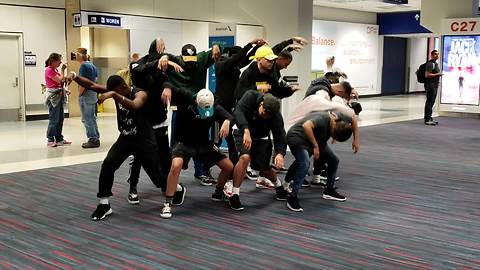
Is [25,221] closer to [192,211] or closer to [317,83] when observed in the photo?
[192,211]

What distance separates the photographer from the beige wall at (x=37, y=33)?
12.7 metres

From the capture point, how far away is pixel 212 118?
4887 mm

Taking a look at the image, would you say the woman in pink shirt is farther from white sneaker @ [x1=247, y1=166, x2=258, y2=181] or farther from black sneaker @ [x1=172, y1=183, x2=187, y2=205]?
black sneaker @ [x1=172, y1=183, x2=187, y2=205]

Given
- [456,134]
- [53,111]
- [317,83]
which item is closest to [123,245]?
[317,83]

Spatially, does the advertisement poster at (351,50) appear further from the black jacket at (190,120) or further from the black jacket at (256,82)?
the black jacket at (190,120)

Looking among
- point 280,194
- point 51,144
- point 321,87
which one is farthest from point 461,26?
point 280,194

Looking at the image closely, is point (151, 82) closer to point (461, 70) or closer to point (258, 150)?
point (258, 150)

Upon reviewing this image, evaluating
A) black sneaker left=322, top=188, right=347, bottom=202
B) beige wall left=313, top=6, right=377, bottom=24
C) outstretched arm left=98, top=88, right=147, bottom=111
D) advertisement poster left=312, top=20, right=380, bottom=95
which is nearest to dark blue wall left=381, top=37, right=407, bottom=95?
advertisement poster left=312, top=20, right=380, bottom=95

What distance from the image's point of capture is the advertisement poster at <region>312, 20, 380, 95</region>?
20750mm

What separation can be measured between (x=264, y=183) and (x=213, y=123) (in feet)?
3.86

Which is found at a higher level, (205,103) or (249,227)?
(205,103)

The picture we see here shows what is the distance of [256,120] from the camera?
527 centimetres

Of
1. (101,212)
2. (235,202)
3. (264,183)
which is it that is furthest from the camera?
(264,183)

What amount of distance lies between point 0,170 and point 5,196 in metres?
1.51
